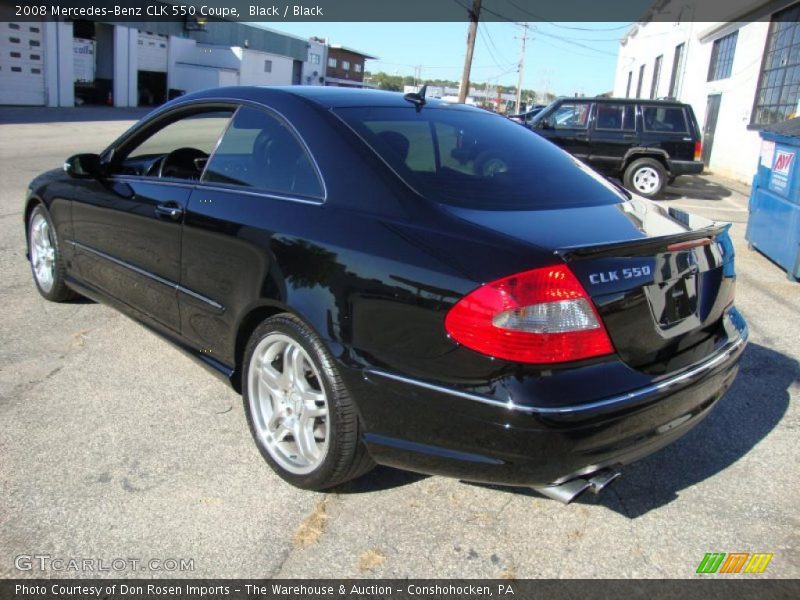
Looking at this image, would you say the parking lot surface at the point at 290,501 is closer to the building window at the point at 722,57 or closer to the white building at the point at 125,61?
the building window at the point at 722,57

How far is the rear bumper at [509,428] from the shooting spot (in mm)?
2102

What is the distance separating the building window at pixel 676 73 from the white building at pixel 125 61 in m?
18.9

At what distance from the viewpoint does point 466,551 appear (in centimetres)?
243

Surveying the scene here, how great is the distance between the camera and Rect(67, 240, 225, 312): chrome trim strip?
3070mm

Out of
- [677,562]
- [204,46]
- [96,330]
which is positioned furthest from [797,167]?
[204,46]

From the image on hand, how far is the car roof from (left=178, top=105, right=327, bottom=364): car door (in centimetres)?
10

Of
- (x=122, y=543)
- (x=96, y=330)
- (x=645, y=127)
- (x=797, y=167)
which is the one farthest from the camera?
(x=645, y=127)

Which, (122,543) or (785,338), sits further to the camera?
(785,338)

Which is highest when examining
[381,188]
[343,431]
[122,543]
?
[381,188]

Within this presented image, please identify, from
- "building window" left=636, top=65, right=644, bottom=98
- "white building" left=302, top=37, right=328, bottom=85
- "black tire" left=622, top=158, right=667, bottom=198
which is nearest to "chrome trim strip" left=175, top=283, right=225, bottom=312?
"black tire" left=622, top=158, right=667, bottom=198

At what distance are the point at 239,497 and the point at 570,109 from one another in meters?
12.3

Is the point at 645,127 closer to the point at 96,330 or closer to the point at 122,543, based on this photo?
the point at 96,330

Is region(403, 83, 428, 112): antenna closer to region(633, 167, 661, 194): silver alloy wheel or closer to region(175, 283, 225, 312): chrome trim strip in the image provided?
region(175, 283, 225, 312): chrome trim strip

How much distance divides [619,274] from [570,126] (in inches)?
467
